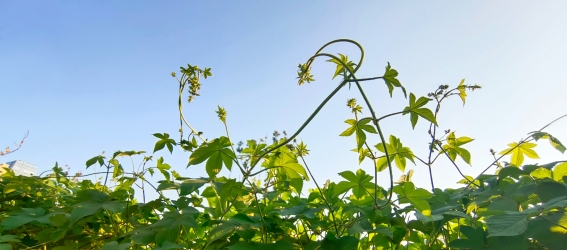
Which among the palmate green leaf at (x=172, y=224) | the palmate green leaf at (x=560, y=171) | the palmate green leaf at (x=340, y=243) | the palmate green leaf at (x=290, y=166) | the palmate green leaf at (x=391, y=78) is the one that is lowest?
the palmate green leaf at (x=340, y=243)

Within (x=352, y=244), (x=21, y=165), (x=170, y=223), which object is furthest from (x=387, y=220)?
(x=21, y=165)

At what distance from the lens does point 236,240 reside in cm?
111

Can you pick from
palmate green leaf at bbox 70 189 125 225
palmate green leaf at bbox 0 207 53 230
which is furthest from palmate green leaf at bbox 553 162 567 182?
palmate green leaf at bbox 0 207 53 230

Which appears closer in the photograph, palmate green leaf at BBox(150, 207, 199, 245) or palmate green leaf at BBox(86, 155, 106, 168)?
palmate green leaf at BBox(150, 207, 199, 245)

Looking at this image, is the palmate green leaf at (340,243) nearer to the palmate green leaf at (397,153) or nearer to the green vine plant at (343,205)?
the green vine plant at (343,205)

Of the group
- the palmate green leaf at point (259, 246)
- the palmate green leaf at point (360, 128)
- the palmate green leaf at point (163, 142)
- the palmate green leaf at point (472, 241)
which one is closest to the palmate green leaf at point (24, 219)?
the palmate green leaf at point (163, 142)

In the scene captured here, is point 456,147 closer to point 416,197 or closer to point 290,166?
point 416,197

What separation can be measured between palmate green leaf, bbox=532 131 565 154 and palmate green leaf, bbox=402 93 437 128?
24.5 inches

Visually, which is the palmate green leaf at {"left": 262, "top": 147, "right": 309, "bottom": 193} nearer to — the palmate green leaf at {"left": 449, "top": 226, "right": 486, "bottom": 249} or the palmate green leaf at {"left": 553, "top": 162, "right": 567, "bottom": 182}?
the palmate green leaf at {"left": 449, "top": 226, "right": 486, "bottom": 249}

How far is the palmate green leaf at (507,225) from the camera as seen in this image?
2.13ft

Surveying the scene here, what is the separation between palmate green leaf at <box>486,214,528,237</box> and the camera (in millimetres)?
648

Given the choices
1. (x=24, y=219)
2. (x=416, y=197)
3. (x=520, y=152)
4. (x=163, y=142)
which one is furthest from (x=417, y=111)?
(x=24, y=219)

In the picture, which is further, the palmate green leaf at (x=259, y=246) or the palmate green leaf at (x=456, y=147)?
the palmate green leaf at (x=456, y=147)

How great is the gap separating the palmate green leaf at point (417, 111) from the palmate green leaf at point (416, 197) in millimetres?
215
